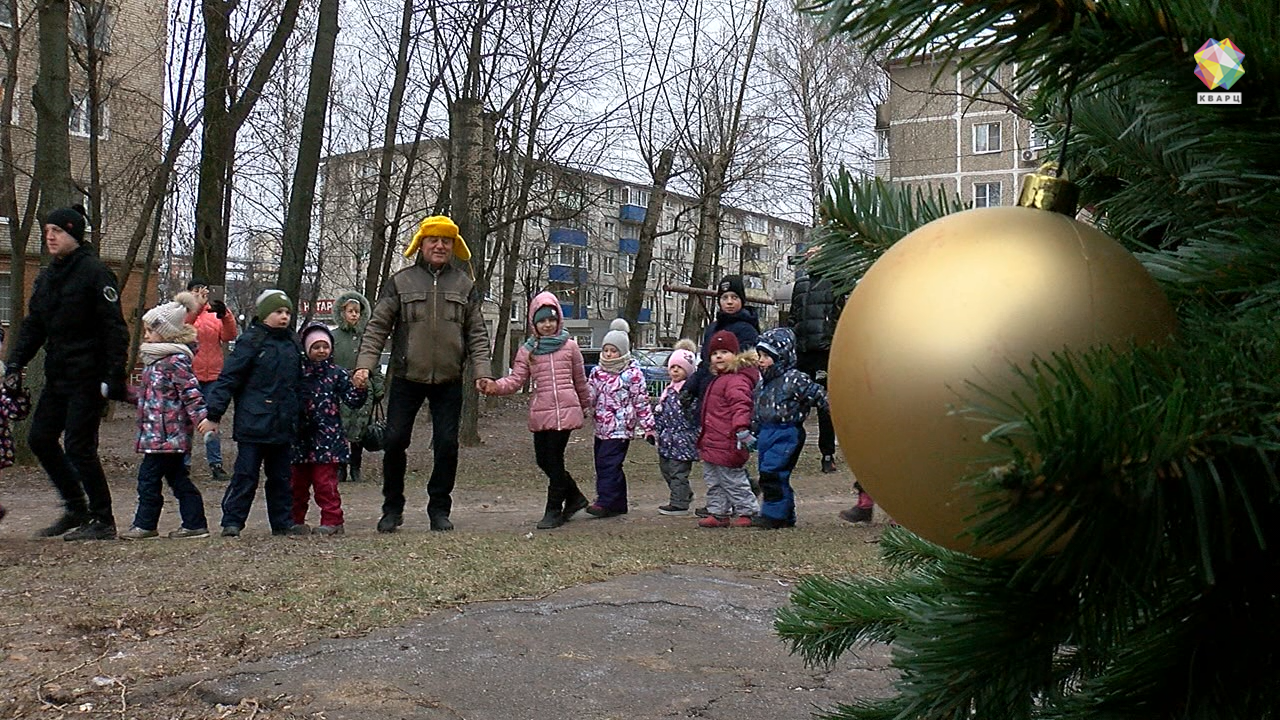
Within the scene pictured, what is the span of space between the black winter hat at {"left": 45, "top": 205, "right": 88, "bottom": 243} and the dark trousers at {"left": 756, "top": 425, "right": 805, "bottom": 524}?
203 inches

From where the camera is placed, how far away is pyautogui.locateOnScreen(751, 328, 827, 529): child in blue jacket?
852 cm

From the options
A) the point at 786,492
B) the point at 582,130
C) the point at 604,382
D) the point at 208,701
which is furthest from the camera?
the point at 582,130

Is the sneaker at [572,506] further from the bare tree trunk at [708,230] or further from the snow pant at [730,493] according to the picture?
the bare tree trunk at [708,230]

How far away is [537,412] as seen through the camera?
8766 mm

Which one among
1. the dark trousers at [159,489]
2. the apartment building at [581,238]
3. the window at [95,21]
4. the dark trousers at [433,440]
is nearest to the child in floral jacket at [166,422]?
the dark trousers at [159,489]

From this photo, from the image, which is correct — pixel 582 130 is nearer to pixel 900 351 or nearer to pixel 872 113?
pixel 872 113

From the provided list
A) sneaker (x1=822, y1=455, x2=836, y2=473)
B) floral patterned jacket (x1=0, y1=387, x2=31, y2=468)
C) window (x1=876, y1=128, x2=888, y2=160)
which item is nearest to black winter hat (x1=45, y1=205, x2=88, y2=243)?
floral patterned jacket (x1=0, y1=387, x2=31, y2=468)

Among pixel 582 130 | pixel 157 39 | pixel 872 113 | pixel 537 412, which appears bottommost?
pixel 537 412

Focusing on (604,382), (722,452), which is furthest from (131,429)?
(722,452)

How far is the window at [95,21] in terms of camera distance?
1650cm

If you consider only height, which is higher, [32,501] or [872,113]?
[872,113]

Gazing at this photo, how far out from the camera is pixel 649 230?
26062mm

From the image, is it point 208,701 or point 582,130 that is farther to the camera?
point 582,130

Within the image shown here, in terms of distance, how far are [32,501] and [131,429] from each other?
33.4 feet
